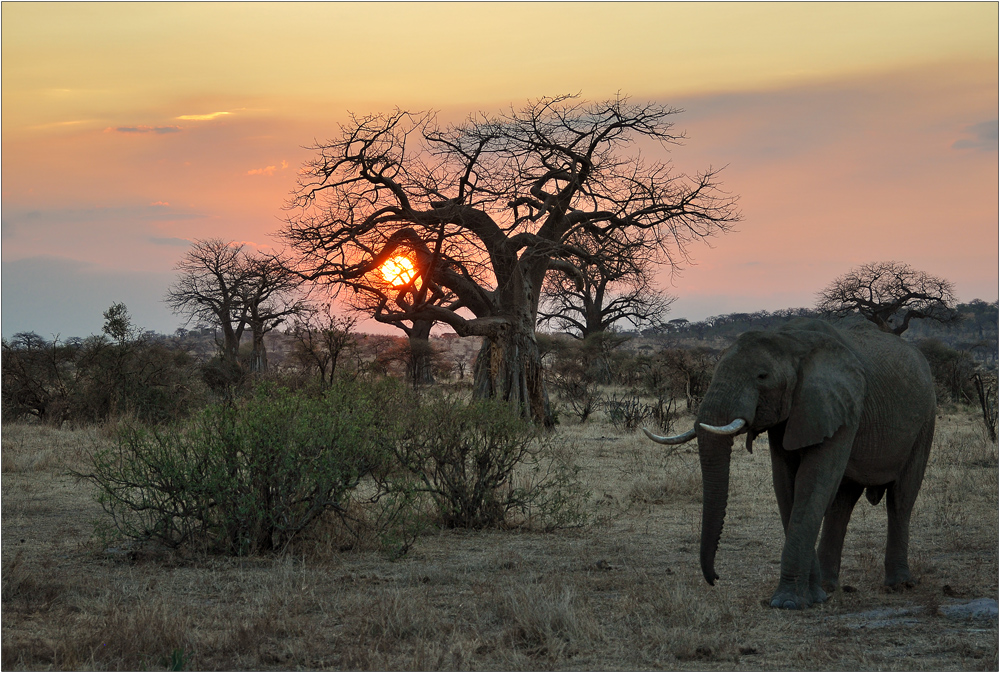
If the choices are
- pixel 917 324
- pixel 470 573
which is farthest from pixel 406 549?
pixel 917 324

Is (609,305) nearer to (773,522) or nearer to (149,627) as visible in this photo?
(773,522)

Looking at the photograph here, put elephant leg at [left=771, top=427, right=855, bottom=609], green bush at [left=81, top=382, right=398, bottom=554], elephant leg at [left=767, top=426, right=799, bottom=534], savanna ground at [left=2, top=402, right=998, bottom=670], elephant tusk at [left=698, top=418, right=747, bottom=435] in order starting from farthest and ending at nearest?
green bush at [left=81, top=382, right=398, bottom=554] < elephant leg at [left=767, top=426, right=799, bottom=534] < elephant leg at [left=771, top=427, right=855, bottom=609] < elephant tusk at [left=698, top=418, right=747, bottom=435] < savanna ground at [left=2, top=402, right=998, bottom=670]

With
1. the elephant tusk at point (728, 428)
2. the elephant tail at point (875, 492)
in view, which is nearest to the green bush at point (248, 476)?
the elephant tusk at point (728, 428)

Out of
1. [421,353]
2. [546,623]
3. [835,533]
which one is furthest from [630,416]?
[421,353]

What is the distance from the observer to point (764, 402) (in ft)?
20.3

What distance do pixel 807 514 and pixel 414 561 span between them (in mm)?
3185

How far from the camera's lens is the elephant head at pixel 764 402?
20.0 ft

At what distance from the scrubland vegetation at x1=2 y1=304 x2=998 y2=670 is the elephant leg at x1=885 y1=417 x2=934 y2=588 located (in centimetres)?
21

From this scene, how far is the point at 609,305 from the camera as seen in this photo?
4597 cm

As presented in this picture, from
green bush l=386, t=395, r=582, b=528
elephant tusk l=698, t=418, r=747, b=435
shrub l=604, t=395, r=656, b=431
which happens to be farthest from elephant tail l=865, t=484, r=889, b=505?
shrub l=604, t=395, r=656, b=431

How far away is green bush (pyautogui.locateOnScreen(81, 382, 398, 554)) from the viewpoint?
25.6ft

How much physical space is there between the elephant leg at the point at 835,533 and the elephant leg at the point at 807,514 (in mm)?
606

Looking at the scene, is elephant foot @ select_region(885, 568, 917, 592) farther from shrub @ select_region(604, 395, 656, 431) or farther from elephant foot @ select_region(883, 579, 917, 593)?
shrub @ select_region(604, 395, 656, 431)

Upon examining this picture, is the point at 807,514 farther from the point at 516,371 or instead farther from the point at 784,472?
the point at 516,371
